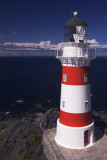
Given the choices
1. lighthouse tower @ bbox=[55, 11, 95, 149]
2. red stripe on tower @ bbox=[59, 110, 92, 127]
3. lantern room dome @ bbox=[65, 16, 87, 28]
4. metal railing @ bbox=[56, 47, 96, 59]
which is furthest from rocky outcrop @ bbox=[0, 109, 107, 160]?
lantern room dome @ bbox=[65, 16, 87, 28]

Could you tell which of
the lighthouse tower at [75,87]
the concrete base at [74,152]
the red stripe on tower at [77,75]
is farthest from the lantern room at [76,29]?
the concrete base at [74,152]

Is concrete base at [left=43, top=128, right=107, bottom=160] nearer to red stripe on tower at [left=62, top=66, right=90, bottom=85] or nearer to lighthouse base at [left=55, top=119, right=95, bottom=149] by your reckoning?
lighthouse base at [left=55, top=119, right=95, bottom=149]

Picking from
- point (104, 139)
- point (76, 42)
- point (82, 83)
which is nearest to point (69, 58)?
point (76, 42)

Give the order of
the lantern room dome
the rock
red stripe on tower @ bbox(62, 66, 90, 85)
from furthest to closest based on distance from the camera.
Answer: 1. the rock
2. red stripe on tower @ bbox(62, 66, 90, 85)
3. the lantern room dome

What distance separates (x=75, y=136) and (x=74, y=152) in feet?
4.00

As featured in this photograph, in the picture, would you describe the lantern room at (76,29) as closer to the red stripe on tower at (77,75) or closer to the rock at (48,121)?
the red stripe on tower at (77,75)

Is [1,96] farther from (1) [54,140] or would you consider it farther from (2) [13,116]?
(1) [54,140]

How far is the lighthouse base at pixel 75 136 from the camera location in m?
14.8

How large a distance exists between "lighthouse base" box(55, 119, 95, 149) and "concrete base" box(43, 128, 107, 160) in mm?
371

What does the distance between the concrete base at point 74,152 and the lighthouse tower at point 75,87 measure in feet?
1.67

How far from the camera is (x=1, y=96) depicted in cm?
4900

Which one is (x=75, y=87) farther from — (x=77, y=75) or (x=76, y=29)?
(x=76, y=29)

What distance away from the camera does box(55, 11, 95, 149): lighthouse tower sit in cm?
1378

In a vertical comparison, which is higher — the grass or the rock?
the rock
